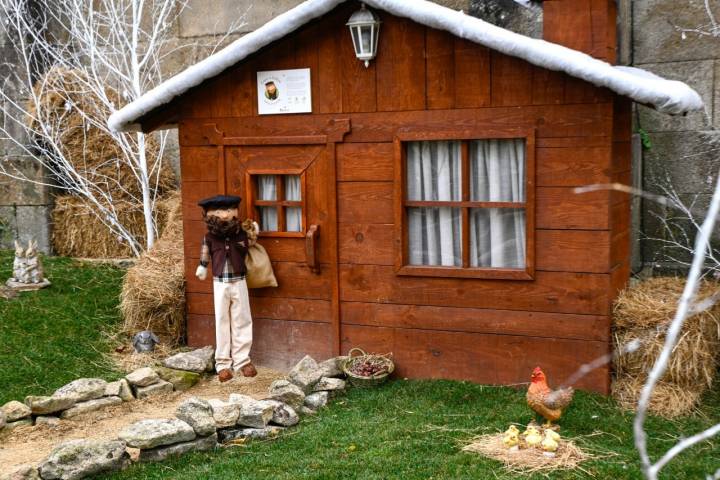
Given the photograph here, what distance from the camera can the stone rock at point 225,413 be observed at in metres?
6.39

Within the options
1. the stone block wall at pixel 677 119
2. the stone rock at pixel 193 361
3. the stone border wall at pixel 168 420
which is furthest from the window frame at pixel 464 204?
the stone block wall at pixel 677 119

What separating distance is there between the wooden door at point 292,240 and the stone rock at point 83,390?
1.61 metres

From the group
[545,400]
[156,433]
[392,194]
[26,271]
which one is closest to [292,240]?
[392,194]

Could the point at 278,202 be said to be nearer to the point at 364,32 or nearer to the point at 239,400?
the point at 364,32

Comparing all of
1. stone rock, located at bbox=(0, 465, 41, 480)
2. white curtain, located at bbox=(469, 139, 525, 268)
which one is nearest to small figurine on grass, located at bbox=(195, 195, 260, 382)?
white curtain, located at bbox=(469, 139, 525, 268)

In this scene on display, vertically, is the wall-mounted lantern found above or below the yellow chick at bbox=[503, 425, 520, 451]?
above

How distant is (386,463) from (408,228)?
247cm

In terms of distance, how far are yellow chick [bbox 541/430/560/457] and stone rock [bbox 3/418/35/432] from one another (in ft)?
13.6

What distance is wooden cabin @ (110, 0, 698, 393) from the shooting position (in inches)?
268

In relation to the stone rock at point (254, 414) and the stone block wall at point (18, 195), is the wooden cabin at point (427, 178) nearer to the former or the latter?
the stone rock at point (254, 414)

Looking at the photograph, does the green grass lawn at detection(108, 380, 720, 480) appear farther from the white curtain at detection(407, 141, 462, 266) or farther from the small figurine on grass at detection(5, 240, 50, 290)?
the small figurine on grass at detection(5, 240, 50, 290)

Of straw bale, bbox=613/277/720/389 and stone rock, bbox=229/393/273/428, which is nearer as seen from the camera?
stone rock, bbox=229/393/273/428

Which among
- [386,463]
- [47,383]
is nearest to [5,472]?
[47,383]

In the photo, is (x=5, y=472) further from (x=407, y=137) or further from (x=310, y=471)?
(x=407, y=137)
